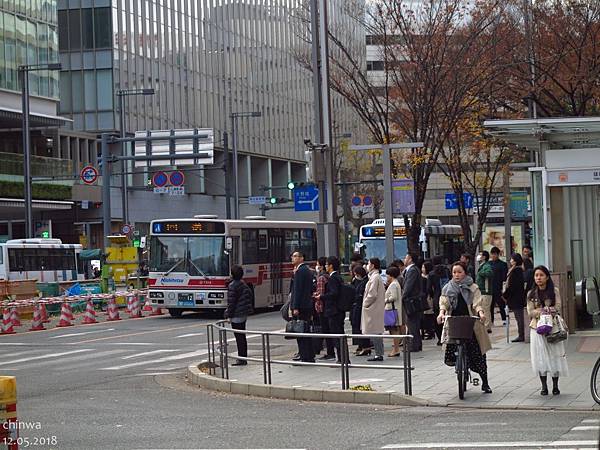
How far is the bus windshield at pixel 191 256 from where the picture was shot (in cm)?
3591

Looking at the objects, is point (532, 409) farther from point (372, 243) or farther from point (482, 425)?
point (372, 243)

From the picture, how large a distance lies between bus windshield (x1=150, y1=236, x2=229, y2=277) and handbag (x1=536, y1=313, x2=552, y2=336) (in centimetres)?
2112

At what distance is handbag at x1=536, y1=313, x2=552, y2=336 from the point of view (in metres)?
15.2

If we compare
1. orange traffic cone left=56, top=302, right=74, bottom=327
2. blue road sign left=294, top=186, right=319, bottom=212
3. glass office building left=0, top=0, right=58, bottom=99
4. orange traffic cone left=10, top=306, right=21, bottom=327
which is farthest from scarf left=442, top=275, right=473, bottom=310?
glass office building left=0, top=0, right=58, bottom=99

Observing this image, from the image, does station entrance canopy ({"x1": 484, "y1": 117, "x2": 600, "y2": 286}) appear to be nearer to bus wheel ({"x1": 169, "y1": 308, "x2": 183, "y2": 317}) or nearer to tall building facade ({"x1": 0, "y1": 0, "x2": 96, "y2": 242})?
bus wheel ({"x1": 169, "y1": 308, "x2": 183, "y2": 317})

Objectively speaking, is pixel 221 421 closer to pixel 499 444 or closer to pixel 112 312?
pixel 499 444

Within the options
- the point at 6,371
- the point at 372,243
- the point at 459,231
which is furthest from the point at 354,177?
the point at 6,371

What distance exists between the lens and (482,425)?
13.0 m

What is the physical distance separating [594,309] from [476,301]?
3362 millimetres

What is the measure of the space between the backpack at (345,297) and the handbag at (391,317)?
0.84 meters

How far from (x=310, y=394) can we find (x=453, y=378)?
2.48 metres

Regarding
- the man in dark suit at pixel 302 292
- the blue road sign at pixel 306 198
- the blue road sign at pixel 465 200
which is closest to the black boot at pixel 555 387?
the man in dark suit at pixel 302 292

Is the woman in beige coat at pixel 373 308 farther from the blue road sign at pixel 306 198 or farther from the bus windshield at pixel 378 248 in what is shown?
the bus windshield at pixel 378 248

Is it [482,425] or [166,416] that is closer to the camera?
[482,425]
